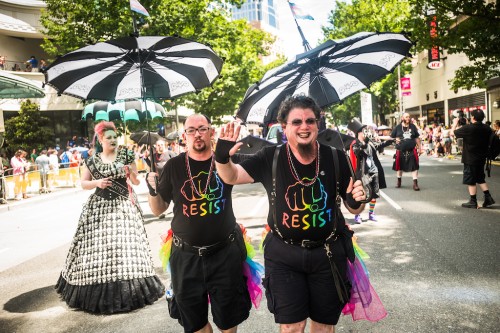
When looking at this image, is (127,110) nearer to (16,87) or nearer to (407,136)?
(16,87)

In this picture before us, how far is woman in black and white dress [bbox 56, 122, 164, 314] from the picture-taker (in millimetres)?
4578

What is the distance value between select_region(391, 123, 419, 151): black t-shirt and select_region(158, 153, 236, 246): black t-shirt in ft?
31.1

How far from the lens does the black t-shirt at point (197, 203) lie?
3219 mm

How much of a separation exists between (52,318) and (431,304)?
12.5 feet

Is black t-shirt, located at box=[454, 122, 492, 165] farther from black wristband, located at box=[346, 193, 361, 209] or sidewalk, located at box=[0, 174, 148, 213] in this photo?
sidewalk, located at box=[0, 174, 148, 213]

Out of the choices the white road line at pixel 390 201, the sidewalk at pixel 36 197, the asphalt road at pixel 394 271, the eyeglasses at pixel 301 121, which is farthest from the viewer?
the sidewalk at pixel 36 197

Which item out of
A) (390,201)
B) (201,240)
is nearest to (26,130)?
(390,201)

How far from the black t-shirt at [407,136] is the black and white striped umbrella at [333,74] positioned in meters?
7.25

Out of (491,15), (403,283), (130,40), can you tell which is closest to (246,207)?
(403,283)

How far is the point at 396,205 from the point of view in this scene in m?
10.2

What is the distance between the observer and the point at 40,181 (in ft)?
60.2

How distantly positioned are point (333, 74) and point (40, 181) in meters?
16.5

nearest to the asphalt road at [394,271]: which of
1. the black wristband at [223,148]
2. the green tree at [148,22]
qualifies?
the black wristband at [223,148]

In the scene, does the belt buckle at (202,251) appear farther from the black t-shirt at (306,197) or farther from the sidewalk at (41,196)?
the sidewalk at (41,196)
